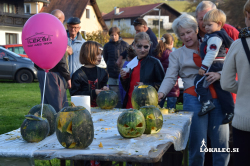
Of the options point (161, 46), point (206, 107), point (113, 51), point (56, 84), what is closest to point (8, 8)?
point (113, 51)

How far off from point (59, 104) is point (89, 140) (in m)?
2.74

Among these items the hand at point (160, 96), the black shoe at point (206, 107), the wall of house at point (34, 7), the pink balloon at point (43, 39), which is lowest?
the black shoe at point (206, 107)

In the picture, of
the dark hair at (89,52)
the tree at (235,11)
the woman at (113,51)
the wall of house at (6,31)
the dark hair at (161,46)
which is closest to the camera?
the dark hair at (89,52)

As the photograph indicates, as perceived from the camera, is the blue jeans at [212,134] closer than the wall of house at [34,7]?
Yes

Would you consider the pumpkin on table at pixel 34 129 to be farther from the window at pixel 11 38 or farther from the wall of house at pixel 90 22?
the wall of house at pixel 90 22

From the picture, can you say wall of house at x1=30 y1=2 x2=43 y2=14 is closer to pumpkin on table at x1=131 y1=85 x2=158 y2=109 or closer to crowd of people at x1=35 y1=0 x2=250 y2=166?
crowd of people at x1=35 y1=0 x2=250 y2=166

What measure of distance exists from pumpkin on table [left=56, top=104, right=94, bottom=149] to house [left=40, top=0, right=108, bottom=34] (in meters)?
37.5

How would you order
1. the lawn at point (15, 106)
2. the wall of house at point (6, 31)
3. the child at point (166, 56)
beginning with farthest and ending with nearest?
the wall of house at point (6, 31) < the lawn at point (15, 106) < the child at point (166, 56)

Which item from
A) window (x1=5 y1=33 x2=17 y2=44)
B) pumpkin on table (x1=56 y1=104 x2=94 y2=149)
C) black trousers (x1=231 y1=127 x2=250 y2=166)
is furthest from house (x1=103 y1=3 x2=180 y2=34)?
pumpkin on table (x1=56 y1=104 x2=94 y2=149)

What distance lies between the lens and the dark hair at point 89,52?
4074 millimetres

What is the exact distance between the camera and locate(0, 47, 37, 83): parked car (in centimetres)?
1474

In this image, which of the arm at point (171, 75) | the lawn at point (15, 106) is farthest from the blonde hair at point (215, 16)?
the lawn at point (15, 106)

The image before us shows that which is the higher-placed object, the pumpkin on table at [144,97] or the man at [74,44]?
the man at [74,44]

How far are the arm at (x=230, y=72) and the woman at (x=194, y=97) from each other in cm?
75
